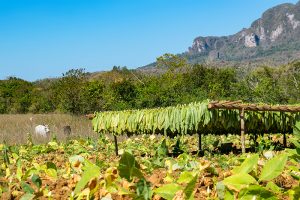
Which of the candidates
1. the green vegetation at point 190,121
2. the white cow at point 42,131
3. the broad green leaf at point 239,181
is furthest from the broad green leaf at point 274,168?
the white cow at point 42,131

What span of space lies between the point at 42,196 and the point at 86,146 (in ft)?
29.4

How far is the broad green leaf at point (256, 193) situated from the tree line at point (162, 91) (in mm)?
19879

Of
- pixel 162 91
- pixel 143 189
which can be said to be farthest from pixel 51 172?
pixel 162 91

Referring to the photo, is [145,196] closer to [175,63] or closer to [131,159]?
[131,159]

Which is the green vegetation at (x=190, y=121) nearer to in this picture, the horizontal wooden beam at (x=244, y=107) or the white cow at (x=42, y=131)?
the horizontal wooden beam at (x=244, y=107)

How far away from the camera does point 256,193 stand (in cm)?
108

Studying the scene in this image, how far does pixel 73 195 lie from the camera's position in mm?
1500

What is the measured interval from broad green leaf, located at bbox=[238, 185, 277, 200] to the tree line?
783 inches

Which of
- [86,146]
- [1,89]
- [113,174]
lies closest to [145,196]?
[113,174]

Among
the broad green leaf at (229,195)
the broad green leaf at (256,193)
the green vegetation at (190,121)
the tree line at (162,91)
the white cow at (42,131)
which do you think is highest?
the tree line at (162,91)

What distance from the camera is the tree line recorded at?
23094 millimetres

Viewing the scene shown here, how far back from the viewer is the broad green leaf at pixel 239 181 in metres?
1.13

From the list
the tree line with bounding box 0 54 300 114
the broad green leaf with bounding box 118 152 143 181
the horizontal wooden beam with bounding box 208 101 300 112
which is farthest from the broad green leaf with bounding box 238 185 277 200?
the tree line with bounding box 0 54 300 114

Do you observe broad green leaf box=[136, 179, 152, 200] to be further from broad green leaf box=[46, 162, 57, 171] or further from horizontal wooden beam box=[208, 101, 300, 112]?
horizontal wooden beam box=[208, 101, 300, 112]
